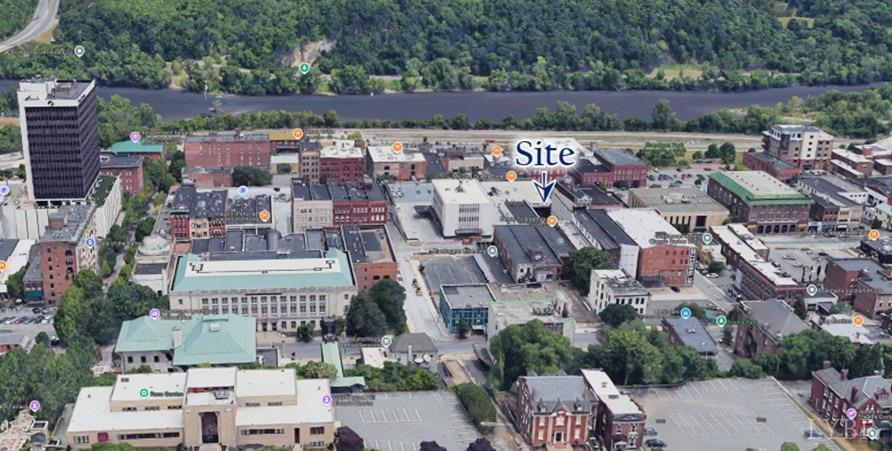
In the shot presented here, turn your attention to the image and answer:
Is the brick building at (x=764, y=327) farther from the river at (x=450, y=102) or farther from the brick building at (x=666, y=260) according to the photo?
the river at (x=450, y=102)

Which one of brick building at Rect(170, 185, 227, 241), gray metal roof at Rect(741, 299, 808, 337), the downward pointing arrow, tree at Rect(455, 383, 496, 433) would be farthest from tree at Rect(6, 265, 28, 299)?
gray metal roof at Rect(741, 299, 808, 337)

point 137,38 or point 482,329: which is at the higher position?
point 137,38

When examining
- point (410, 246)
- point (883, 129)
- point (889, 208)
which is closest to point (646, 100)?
point (883, 129)

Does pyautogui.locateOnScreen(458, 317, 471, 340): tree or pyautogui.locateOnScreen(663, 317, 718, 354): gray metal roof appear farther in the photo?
pyautogui.locateOnScreen(458, 317, 471, 340): tree

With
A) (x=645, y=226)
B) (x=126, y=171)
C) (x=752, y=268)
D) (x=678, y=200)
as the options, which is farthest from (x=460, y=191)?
(x=126, y=171)

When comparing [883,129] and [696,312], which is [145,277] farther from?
[883,129]

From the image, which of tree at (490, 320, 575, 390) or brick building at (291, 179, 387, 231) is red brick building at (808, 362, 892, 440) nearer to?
tree at (490, 320, 575, 390)
